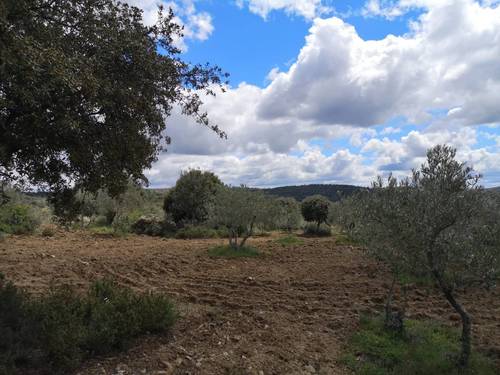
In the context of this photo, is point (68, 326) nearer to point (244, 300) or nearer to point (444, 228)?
point (244, 300)

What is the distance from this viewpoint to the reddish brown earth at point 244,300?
6117 millimetres

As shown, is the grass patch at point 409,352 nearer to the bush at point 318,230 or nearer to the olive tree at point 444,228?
the olive tree at point 444,228

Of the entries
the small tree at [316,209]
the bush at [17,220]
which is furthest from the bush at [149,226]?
the small tree at [316,209]

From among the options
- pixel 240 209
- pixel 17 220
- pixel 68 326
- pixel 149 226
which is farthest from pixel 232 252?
pixel 17 220

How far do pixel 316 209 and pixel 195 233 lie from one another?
743 centimetres

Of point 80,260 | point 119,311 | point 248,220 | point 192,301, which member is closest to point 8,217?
point 80,260

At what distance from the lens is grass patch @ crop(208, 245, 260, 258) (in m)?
15.5

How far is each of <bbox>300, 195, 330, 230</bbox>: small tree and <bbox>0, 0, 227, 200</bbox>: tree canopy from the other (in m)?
18.9

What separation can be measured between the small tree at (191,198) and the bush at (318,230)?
18.6 ft

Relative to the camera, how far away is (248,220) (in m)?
17.3

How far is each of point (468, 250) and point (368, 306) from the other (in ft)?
11.6

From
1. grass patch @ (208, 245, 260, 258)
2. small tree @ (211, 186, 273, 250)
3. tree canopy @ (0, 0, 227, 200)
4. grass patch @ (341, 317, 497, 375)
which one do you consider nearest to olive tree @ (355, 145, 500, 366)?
grass patch @ (341, 317, 497, 375)

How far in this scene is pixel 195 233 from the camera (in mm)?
22734

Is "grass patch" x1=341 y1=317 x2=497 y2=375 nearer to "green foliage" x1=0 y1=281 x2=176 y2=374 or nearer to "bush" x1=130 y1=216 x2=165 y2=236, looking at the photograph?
"green foliage" x1=0 y1=281 x2=176 y2=374
